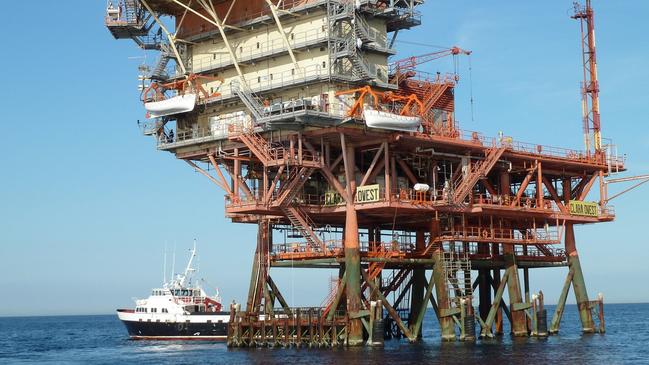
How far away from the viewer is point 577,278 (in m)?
70.6

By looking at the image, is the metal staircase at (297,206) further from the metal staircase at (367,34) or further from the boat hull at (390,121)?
the metal staircase at (367,34)

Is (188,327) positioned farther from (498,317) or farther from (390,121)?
(390,121)

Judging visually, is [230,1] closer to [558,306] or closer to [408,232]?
[408,232]

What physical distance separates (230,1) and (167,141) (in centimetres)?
960

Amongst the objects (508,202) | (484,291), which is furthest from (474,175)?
(484,291)

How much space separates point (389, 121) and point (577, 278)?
2385cm

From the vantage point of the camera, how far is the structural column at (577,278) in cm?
7044

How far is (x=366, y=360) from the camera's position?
4909 cm

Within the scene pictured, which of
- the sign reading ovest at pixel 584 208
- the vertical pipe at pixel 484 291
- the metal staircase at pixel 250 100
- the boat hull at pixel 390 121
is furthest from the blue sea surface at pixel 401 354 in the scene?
the metal staircase at pixel 250 100

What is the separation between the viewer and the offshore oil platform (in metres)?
56.3

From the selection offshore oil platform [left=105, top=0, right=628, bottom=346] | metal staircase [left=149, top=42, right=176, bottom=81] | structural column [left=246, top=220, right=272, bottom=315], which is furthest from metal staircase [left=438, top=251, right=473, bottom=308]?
metal staircase [left=149, top=42, right=176, bottom=81]

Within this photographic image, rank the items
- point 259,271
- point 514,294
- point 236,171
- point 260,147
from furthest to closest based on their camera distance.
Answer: point 514,294, point 259,271, point 236,171, point 260,147

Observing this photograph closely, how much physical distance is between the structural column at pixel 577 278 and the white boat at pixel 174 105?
93.7 feet

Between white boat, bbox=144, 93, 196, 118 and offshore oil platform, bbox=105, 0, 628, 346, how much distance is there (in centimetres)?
9
